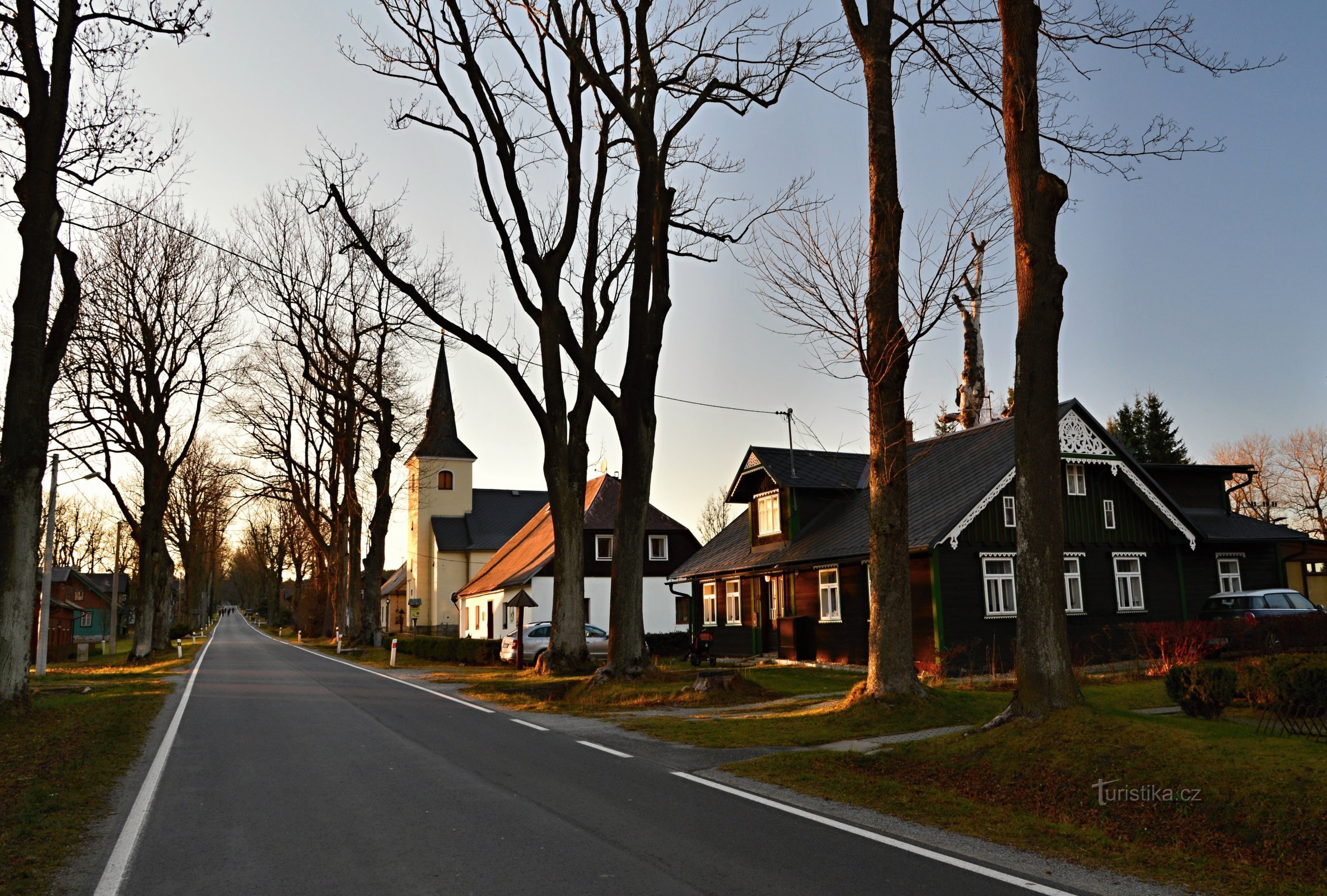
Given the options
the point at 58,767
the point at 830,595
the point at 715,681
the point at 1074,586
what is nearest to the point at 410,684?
the point at 715,681

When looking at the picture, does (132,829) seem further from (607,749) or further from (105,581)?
(105,581)

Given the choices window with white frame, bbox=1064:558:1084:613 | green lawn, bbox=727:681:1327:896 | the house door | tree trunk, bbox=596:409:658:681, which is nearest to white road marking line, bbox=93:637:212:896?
green lawn, bbox=727:681:1327:896

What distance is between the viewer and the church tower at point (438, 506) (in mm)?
68312

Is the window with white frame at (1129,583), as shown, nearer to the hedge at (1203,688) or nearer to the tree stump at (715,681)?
the tree stump at (715,681)

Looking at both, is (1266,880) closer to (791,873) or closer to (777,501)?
(791,873)

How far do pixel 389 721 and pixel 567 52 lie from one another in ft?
46.8

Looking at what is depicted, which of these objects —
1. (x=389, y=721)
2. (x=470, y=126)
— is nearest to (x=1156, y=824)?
(x=389, y=721)

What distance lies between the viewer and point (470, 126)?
22.4 metres

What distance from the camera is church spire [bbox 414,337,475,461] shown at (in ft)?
223

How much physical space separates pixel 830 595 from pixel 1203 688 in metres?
16.5

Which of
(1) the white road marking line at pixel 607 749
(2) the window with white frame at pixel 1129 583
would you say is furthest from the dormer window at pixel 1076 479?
(1) the white road marking line at pixel 607 749

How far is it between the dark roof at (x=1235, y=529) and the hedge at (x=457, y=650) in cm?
2302

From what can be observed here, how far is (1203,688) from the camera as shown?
37.2 ft

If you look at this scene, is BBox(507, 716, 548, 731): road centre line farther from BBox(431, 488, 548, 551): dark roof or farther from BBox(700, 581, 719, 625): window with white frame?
BBox(431, 488, 548, 551): dark roof
